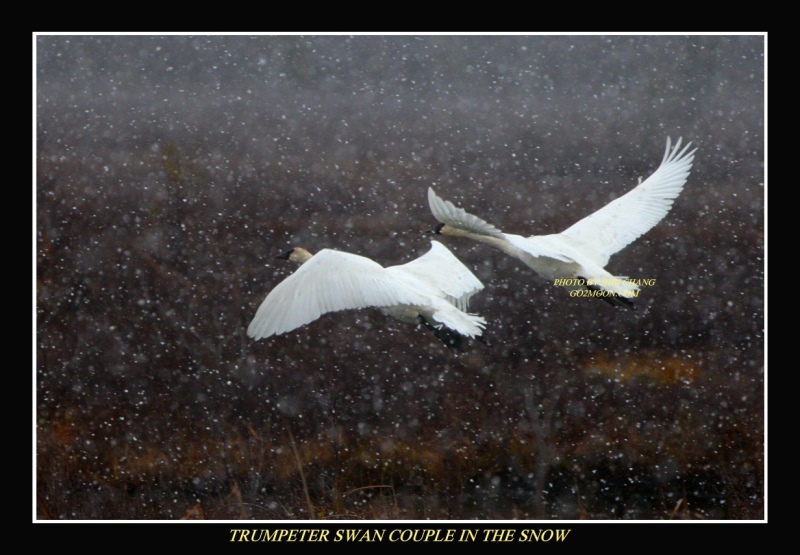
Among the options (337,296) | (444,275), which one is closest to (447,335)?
(444,275)

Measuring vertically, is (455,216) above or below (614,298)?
above

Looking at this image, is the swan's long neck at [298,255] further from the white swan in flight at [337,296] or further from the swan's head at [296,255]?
the white swan in flight at [337,296]

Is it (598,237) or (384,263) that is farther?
(384,263)

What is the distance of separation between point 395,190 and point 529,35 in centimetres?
90

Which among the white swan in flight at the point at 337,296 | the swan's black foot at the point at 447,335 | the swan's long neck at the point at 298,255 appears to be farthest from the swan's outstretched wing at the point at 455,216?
the swan's long neck at the point at 298,255

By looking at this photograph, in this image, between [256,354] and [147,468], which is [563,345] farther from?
[147,468]

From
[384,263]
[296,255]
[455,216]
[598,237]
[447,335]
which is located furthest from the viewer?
[384,263]

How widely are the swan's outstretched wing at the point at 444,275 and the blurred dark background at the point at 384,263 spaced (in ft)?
2.16

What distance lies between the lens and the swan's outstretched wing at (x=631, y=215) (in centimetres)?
354

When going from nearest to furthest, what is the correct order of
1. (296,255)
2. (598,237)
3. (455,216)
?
(455,216) → (598,237) → (296,255)

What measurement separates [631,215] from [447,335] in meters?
0.89

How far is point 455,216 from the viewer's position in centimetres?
307

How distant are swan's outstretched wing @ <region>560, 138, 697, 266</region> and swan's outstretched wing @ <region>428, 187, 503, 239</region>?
1.78 ft

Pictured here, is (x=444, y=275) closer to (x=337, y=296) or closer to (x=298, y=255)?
(x=337, y=296)
